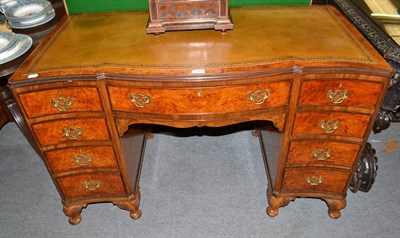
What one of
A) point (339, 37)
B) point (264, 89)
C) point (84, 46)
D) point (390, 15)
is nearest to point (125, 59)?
point (84, 46)

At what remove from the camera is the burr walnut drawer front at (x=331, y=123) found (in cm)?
157

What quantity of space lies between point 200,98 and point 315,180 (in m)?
0.91

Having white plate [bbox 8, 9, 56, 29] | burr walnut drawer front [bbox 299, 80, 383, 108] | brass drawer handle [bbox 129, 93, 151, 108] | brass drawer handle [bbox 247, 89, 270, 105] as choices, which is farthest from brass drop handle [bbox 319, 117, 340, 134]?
white plate [bbox 8, 9, 56, 29]

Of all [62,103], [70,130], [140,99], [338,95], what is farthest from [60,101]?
[338,95]

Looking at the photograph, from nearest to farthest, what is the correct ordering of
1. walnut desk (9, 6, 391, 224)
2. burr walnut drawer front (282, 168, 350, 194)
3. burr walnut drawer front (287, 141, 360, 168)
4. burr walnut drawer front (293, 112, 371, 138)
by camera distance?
walnut desk (9, 6, 391, 224)
burr walnut drawer front (293, 112, 371, 138)
burr walnut drawer front (287, 141, 360, 168)
burr walnut drawer front (282, 168, 350, 194)

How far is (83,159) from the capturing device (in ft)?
5.82

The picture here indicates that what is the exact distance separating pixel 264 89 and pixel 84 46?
36.4 inches

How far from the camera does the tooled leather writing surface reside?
146 centimetres

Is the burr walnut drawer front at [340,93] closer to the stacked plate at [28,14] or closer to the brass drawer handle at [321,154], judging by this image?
the brass drawer handle at [321,154]

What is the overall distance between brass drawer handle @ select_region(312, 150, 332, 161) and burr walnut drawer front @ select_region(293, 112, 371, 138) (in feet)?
0.43

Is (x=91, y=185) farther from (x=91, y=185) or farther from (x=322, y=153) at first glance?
(x=322, y=153)

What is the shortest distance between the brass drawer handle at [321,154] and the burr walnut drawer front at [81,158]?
1.11 m

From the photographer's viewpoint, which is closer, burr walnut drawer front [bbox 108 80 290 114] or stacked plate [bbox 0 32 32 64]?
burr walnut drawer front [bbox 108 80 290 114]

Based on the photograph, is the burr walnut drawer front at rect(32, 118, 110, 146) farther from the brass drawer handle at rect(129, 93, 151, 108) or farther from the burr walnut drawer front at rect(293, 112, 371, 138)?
the burr walnut drawer front at rect(293, 112, 371, 138)
